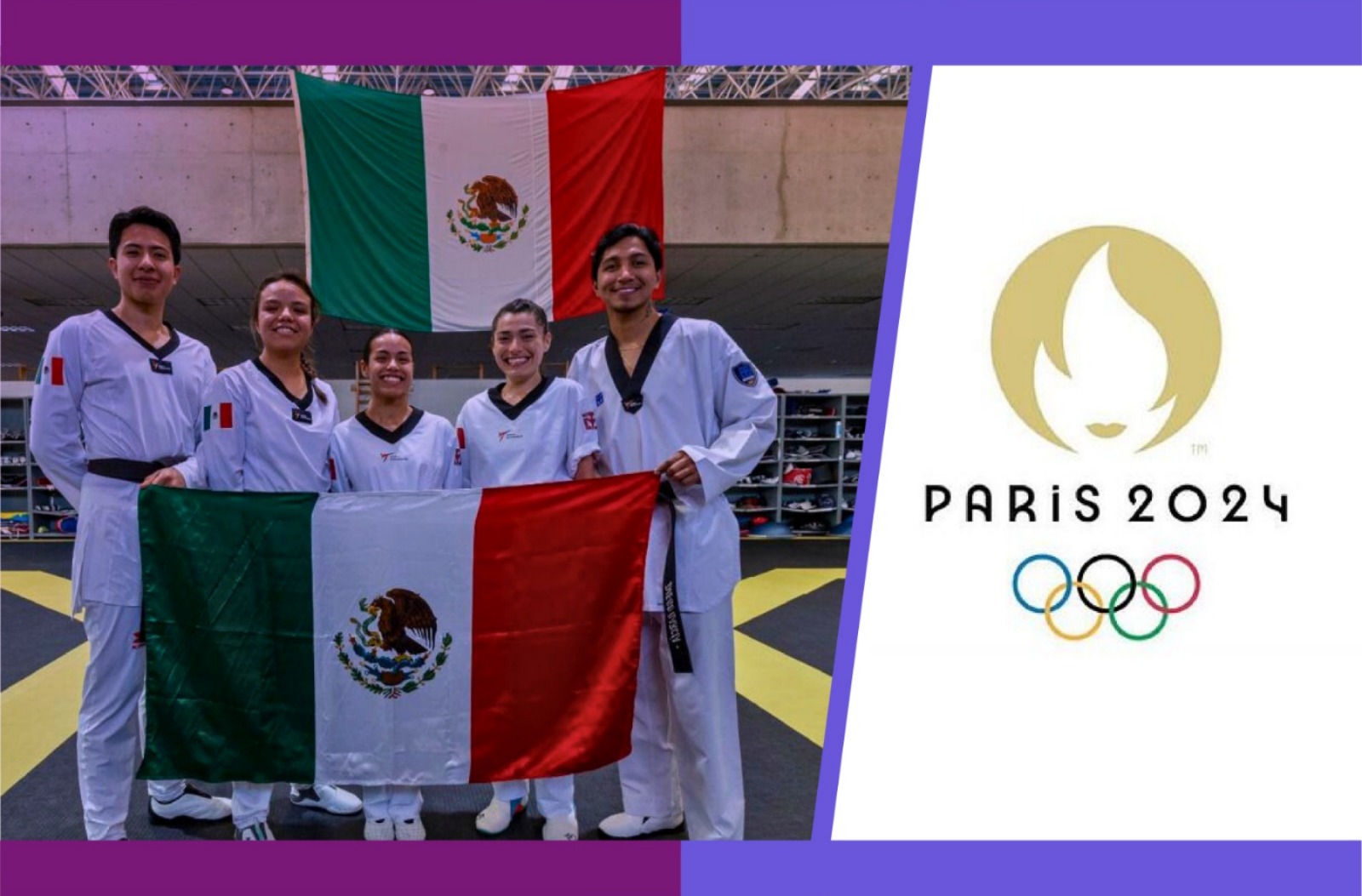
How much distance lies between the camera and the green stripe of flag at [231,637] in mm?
2152

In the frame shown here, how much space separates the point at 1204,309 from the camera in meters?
2.30

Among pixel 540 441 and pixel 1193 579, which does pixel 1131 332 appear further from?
pixel 540 441

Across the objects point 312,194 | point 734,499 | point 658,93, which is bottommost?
point 734,499

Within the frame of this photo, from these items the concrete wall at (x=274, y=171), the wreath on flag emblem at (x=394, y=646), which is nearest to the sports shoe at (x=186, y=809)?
the wreath on flag emblem at (x=394, y=646)

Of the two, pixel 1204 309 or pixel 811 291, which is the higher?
pixel 811 291

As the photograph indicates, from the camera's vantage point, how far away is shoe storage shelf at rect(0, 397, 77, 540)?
27.6 feet

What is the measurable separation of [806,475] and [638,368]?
6940mm

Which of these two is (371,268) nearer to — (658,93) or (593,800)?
(658,93)

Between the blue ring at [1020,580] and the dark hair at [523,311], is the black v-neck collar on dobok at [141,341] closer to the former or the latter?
the dark hair at [523,311]

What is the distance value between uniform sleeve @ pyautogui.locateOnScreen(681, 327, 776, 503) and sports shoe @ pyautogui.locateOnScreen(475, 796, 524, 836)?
1288mm

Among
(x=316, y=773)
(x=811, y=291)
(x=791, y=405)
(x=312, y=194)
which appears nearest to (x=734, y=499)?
(x=791, y=405)

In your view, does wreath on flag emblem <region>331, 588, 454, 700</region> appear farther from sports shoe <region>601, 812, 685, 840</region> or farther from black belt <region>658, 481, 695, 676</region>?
sports shoe <region>601, 812, 685, 840</region>

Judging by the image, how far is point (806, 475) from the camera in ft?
29.3

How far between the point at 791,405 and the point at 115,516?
769cm
